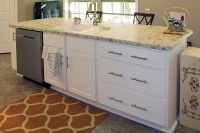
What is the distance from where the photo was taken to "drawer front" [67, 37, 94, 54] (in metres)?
2.47

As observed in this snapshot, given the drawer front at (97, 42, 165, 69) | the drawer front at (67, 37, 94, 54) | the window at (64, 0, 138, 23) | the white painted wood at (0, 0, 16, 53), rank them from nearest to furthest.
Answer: the drawer front at (97, 42, 165, 69) < the drawer front at (67, 37, 94, 54) < the window at (64, 0, 138, 23) < the white painted wood at (0, 0, 16, 53)

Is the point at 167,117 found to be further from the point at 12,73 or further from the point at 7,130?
the point at 12,73

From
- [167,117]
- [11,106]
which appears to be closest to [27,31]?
[11,106]

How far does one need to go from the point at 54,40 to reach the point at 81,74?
59 centimetres

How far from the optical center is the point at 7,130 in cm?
230

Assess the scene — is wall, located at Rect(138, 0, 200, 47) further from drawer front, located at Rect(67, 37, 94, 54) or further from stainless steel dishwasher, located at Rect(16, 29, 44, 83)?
stainless steel dishwasher, located at Rect(16, 29, 44, 83)

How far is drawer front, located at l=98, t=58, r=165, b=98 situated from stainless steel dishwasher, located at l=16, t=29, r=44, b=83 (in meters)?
1.05

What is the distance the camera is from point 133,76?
219cm

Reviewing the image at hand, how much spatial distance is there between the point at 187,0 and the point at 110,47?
2041 millimetres

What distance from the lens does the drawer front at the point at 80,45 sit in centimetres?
247

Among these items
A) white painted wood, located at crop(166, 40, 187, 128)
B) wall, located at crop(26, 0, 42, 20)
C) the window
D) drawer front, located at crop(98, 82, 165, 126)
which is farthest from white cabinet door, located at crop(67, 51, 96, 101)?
wall, located at crop(26, 0, 42, 20)

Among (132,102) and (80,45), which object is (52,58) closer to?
(80,45)

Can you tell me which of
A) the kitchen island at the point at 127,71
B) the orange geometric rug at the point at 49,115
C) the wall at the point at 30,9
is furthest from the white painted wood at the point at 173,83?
the wall at the point at 30,9

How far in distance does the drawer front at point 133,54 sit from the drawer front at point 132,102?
331 millimetres
